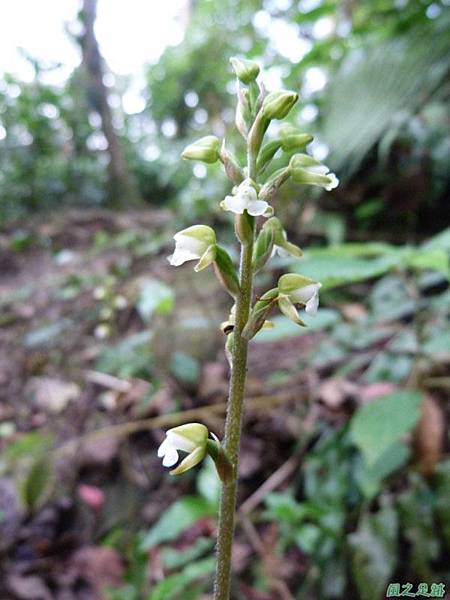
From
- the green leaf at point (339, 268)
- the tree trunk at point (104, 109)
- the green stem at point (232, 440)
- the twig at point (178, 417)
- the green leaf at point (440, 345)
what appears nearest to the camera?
the green stem at point (232, 440)

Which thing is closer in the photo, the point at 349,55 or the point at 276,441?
the point at 276,441

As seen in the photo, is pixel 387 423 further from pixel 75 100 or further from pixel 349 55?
pixel 75 100

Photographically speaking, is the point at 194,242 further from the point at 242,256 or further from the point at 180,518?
the point at 180,518

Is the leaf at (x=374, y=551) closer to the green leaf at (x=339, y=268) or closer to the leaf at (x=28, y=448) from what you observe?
the green leaf at (x=339, y=268)

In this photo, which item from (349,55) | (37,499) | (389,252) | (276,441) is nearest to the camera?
(389,252)

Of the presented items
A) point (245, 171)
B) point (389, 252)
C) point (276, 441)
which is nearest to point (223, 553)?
point (245, 171)

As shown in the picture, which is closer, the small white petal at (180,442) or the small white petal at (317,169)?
the small white petal at (180,442)

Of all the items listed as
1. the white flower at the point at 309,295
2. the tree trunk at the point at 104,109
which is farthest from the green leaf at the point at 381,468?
the tree trunk at the point at 104,109
